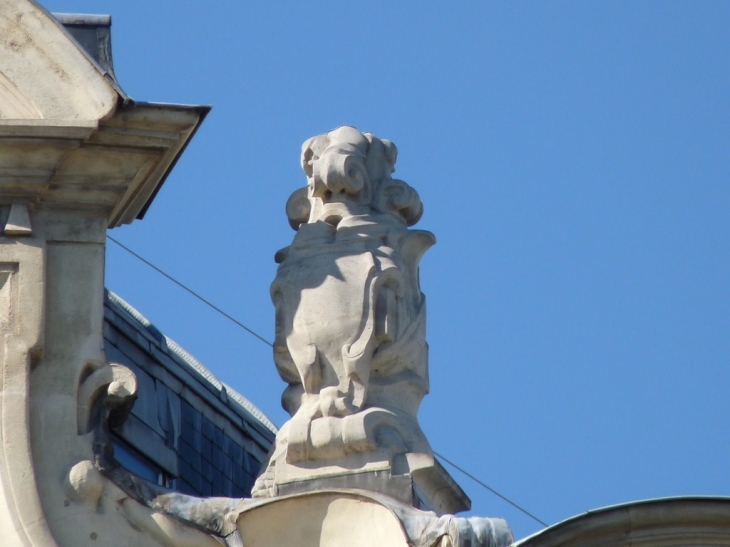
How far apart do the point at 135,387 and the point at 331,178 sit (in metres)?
1.65

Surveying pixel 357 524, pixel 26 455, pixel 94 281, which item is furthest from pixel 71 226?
pixel 357 524

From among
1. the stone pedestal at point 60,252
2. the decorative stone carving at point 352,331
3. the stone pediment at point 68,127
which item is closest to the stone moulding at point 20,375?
the stone pedestal at point 60,252

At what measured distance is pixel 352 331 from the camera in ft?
48.2

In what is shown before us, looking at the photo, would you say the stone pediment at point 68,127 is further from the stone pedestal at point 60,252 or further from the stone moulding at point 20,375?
the stone moulding at point 20,375

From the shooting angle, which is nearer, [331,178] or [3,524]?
[3,524]

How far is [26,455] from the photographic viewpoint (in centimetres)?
1432

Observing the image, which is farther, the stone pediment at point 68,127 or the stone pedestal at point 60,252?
the stone pediment at point 68,127

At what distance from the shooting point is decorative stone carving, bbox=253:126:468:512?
14383 mm

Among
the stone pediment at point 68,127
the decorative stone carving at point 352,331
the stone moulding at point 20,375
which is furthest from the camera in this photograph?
the stone pediment at point 68,127

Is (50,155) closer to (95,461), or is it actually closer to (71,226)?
(71,226)

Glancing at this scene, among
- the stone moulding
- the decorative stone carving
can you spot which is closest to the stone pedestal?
the stone moulding

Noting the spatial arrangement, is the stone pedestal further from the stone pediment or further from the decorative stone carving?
the decorative stone carving

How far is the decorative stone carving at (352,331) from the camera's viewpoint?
14383mm

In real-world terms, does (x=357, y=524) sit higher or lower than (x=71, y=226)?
lower
